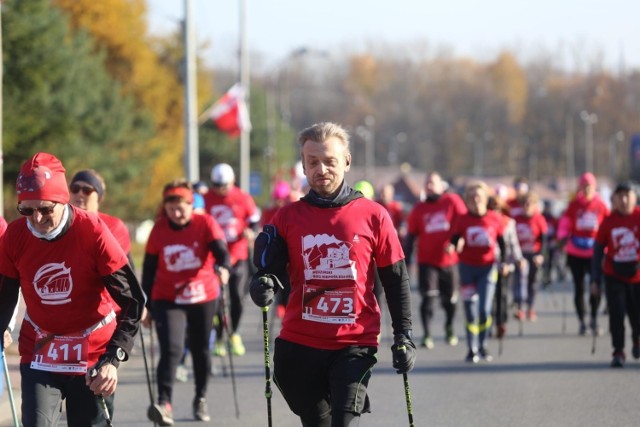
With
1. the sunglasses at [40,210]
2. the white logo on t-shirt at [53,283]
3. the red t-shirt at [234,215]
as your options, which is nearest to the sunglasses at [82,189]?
the white logo on t-shirt at [53,283]

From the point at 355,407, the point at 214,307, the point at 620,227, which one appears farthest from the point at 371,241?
the point at 620,227

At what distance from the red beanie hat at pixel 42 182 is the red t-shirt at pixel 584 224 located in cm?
→ 1149

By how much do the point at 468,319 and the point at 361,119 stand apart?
132200mm

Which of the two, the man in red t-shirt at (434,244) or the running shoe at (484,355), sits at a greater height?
the man in red t-shirt at (434,244)

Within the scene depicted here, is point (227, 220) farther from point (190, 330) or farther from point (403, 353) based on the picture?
point (403, 353)

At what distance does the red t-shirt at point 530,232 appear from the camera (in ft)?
61.6

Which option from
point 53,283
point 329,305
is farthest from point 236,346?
point 329,305

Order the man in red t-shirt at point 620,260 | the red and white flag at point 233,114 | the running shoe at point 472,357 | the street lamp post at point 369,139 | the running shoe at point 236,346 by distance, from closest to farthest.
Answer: the man in red t-shirt at point 620,260 → the running shoe at point 472,357 → the running shoe at point 236,346 → the red and white flag at point 233,114 → the street lamp post at point 369,139

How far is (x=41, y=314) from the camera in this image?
6.22m

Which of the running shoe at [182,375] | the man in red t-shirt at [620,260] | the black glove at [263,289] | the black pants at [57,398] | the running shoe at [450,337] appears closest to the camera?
the black glove at [263,289]

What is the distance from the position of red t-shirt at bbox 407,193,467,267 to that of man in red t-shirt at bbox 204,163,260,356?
206 centimetres

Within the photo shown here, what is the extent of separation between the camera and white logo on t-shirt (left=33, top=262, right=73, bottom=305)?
611 cm

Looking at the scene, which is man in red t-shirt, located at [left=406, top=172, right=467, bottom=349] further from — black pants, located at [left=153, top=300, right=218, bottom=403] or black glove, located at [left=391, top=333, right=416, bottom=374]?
black glove, located at [left=391, top=333, right=416, bottom=374]

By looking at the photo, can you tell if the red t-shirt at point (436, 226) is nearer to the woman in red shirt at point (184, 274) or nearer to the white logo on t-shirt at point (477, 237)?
the white logo on t-shirt at point (477, 237)
